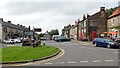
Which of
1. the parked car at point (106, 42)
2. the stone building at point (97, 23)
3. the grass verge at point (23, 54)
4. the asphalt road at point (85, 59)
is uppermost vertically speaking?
the stone building at point (97, 23)

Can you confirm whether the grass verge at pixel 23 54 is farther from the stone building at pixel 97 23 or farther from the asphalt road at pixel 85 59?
the stone building at pixel 97 23

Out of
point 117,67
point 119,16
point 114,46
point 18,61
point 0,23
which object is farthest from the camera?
point 0,23

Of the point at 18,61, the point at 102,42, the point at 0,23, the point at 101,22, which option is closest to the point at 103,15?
the point at 101,22

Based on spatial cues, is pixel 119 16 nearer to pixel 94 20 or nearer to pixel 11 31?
pixel 94 20

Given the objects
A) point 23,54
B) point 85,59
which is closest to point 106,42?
point 85,59

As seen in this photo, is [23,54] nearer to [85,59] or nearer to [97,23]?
[85,59]

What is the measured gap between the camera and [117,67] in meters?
7.39

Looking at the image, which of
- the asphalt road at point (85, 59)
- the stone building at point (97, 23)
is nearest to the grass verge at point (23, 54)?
the asphalt road at point (85, 59)

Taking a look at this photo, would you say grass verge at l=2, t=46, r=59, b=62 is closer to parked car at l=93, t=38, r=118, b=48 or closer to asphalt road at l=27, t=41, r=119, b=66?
asphalt road at l=27, t=41, r=119, b=66

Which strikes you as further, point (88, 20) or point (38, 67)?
point (88, 20)

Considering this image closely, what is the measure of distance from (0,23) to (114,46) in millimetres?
39772

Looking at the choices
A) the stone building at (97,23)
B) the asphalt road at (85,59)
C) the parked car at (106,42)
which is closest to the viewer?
the asphalt road at (85,59)

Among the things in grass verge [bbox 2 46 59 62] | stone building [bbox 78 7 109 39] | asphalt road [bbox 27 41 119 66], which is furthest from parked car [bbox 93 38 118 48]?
stone building [bbox 78 7 109 39]

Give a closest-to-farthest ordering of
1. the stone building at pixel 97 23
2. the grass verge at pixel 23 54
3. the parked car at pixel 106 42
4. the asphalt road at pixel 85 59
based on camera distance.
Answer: the asphalt road at pixel 85 59
the grass verge at pixel 23 54
the parked car at pixel 106 42
the stone building at pixel 97 23
